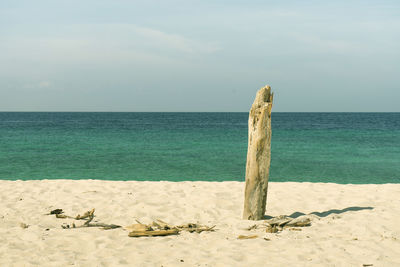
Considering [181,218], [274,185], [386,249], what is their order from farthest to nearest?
[274,185] < [181,218] < [386,249]

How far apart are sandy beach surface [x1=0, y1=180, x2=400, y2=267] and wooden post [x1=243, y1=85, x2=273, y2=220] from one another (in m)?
0.40

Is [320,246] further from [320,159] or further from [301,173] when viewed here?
[320,159]

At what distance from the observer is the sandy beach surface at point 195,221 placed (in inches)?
219

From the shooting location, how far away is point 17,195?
9.74 metres

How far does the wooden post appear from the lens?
7594mm

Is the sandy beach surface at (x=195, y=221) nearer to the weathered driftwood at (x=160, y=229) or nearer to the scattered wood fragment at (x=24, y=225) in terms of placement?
the scattered wood fragment at (x=24, y=225)

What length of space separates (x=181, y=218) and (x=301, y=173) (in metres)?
11.5

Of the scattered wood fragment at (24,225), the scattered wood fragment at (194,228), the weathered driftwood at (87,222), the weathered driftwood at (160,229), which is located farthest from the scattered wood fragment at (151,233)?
the scattered wood fragment at (24,225)

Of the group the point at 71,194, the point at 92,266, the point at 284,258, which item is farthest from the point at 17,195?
the point at 284,258

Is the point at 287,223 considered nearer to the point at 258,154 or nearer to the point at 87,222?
the point at 258,154


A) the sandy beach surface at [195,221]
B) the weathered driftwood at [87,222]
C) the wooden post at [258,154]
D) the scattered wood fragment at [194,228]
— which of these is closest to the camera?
the sandy beach surface at [195,221]

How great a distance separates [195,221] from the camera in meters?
7.77

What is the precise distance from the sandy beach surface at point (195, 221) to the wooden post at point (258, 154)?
0.40m

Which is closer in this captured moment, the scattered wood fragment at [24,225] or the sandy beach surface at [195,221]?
the sandy beach surface at [195,221]
